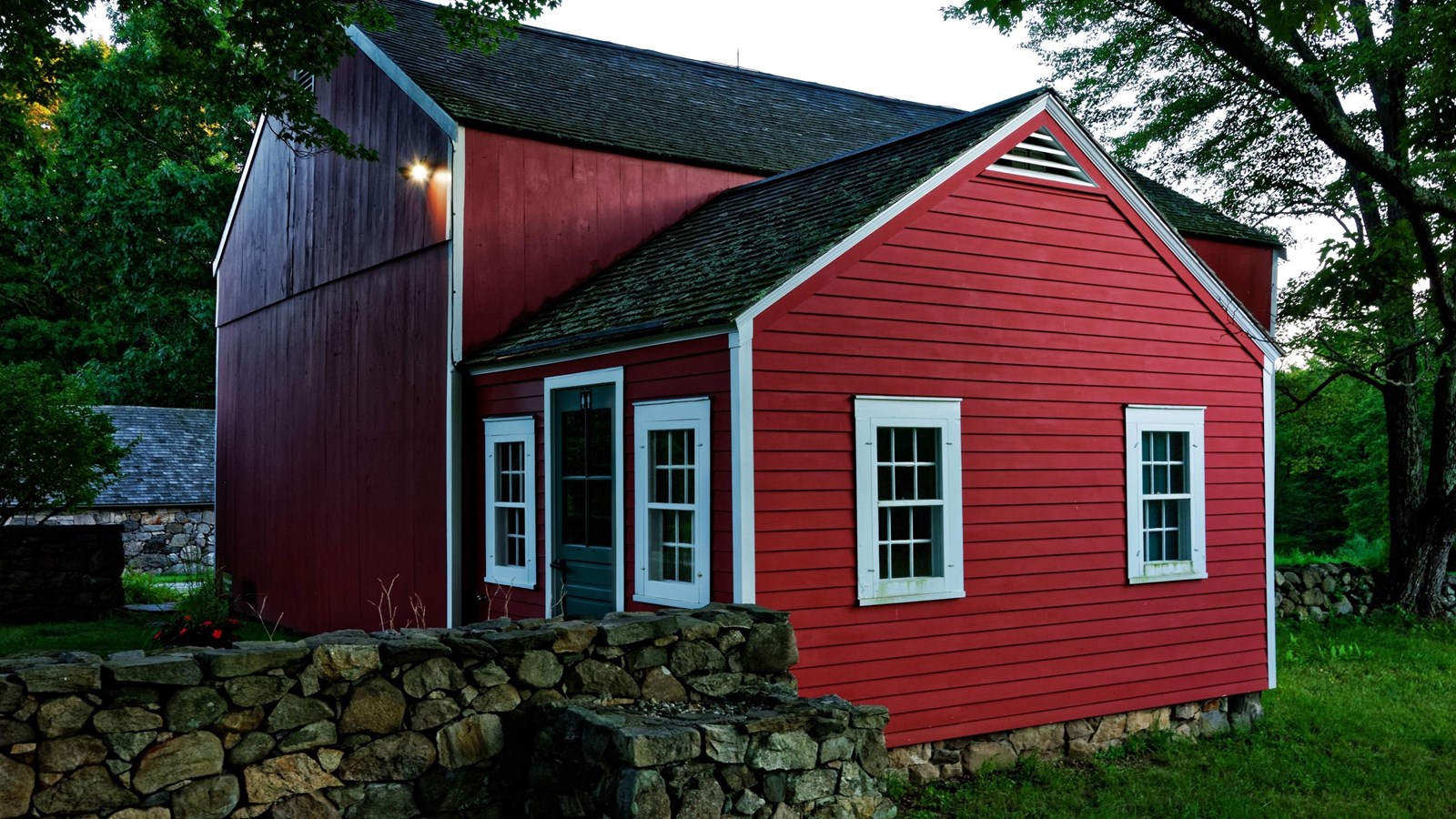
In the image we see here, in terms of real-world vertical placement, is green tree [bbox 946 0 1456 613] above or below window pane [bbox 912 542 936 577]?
above

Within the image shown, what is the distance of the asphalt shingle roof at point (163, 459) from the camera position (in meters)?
25.0

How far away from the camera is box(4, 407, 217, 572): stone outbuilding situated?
2452cm

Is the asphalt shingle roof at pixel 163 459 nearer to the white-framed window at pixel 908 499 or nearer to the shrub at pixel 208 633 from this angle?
the shrub at pixel 208 633

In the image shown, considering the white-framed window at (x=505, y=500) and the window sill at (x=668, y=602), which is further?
the white-framed window at (x=505, y=500)

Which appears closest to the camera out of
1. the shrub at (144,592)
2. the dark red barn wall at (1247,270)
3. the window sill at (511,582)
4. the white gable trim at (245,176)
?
the window sill at (511,582)

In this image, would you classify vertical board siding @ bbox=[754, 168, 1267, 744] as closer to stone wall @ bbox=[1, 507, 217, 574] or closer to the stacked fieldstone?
the stacked fieldstone

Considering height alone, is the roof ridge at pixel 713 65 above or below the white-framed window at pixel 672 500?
above

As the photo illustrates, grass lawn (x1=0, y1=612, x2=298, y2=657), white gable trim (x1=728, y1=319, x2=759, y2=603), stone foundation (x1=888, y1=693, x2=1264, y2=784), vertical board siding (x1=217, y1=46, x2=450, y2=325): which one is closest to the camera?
white gable trim (x1=728, y1=319, x2=759, y2=603)

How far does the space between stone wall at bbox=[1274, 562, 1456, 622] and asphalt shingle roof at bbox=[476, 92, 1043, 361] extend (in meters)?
9.15

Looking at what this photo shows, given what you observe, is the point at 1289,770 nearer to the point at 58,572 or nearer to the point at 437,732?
the point at 437,732

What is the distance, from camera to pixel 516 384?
34.8ft

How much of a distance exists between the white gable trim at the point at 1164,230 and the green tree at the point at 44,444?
14216 mm

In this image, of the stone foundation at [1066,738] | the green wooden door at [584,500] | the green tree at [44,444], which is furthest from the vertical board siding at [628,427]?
the green tree at [44,444]

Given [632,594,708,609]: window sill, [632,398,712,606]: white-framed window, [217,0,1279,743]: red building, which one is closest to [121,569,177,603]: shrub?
[217,0,1279,743]: red building
